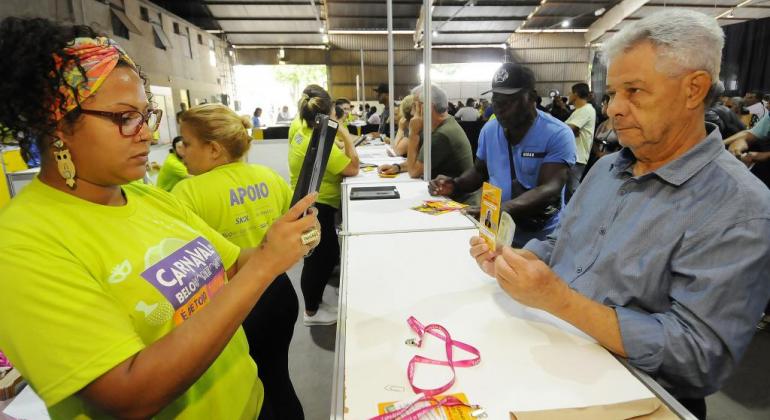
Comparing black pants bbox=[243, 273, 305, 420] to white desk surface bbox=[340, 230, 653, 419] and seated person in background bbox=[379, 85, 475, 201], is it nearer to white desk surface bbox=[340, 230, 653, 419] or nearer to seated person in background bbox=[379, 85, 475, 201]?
white desk surface bbox=[340, 230, 653, 419]

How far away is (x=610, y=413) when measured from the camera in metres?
0.73

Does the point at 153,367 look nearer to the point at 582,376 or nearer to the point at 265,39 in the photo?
the point at 582,376

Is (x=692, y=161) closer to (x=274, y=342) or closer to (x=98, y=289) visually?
(x=98, y=289)

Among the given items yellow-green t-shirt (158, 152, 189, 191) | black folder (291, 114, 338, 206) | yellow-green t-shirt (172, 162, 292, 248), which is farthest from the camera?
yellow-green t-shirt (158, 152, 189, 191)

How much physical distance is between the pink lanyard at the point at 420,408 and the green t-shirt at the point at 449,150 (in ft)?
7.61

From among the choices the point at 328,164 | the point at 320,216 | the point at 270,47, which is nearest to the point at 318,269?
the point at 320,216

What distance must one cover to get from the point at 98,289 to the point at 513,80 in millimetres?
1907

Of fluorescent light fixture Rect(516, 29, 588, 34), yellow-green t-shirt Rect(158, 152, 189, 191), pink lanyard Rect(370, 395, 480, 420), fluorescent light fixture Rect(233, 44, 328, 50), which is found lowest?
pink lanyard Rect(370, 395, 480, 420)

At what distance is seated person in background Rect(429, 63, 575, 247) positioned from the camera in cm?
198

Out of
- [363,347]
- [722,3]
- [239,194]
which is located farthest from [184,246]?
[722,3]

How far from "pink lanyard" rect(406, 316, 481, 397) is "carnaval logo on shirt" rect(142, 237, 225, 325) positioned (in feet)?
1.60

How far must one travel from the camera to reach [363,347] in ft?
3.19

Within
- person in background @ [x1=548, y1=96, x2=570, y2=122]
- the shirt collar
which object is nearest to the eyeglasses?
the shirt collar

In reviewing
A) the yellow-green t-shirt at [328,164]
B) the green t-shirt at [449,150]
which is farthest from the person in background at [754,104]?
the yellow-green t-shirt at [328,164]
